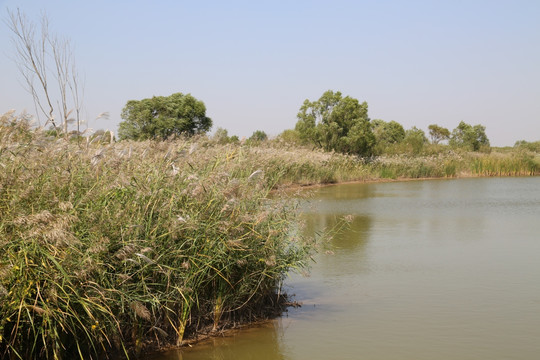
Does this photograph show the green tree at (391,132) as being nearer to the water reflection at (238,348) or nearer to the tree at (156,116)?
the tree at (156,116)

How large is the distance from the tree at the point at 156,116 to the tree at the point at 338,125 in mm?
6469

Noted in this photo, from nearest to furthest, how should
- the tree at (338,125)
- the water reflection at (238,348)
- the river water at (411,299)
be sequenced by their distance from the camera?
the water reflection at (238,348)
the river water at (411,299)
the tree at (338,125)

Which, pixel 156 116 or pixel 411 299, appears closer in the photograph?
pixel 411 299

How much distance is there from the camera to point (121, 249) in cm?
389

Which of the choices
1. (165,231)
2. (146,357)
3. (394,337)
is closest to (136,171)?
(165,231)

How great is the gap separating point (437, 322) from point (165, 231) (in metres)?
3.04

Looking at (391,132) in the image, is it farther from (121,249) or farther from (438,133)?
(121,249)

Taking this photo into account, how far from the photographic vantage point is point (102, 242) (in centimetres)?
395

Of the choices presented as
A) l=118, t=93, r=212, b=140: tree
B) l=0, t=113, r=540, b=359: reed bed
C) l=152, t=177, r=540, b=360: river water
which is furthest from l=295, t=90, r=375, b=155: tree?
l=0, t=113, r=540, b=359: reed bed

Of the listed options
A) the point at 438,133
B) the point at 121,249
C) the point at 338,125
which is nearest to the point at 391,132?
the point at 438,133

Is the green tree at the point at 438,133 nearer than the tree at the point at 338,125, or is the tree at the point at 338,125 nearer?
the tree at the point at 338,125

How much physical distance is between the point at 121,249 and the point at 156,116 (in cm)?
3059

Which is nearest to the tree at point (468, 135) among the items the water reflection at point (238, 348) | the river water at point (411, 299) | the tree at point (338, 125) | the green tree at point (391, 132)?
the green tree at point (391, 132)

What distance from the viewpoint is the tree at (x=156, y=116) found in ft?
108
